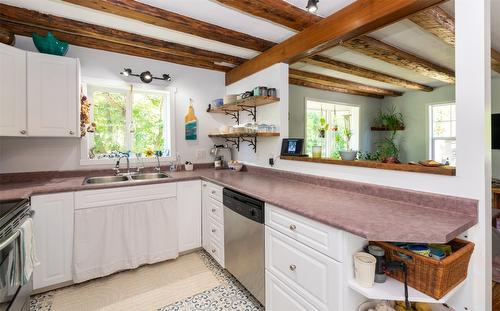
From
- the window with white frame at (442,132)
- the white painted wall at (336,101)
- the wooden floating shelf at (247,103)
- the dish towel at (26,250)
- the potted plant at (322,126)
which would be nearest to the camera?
the dish towel at (26,250)

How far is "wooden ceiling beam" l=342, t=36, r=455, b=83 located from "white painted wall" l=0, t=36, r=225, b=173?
1.93m

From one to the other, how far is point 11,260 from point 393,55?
3763 mm

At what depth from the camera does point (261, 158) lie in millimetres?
2955

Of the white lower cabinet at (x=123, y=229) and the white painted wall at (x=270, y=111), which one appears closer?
the white lower cabinet at (x=123, y=229)

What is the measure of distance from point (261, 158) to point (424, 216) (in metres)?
1.88

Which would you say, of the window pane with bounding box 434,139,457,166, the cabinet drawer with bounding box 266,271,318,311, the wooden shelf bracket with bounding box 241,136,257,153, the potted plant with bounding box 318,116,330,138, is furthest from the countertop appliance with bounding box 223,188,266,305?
the window pane with bounding box 434,139,457,166

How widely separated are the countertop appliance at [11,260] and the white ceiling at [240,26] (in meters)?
1.61

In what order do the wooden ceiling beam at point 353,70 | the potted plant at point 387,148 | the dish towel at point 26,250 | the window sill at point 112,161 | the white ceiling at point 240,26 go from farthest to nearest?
the potted plant at point 387,148 → the wooden ceiling beam at point 353,70 → the window sill at point 112,161 → the white ceiling at point 240,26 → the dish towel at point 26,250

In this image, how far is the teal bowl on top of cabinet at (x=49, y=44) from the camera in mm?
2229

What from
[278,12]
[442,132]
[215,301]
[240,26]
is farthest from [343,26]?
[442,132]

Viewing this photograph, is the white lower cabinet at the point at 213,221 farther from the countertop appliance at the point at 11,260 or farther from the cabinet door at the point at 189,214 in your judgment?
the countertop appliance at the point at 11,260

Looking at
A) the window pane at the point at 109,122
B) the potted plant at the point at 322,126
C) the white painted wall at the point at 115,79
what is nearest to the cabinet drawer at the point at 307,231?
the white painted wall at the point at 115,79

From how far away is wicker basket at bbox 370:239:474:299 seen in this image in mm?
1046

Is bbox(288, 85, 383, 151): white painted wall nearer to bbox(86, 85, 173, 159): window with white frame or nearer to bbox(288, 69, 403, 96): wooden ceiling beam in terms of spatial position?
bbox(288, 69, 403, 96): wooden ceiling beam
